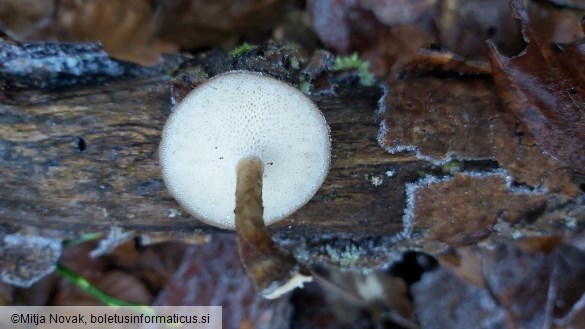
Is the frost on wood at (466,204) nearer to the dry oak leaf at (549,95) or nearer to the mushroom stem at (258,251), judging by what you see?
the dry oak leaf at (549,95)

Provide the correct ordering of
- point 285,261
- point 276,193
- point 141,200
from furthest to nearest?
point 141,200 → point 276,193 → point 285,261

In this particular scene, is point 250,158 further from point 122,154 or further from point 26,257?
point 26,257

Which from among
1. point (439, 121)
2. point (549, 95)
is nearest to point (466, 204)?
point (439, 121)

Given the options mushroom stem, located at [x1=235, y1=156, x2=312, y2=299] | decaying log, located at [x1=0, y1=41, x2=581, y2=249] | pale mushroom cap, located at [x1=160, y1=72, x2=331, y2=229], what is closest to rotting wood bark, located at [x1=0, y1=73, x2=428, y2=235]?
decaying log, located at [x1=0, y1=41, x2=581, y2=249]

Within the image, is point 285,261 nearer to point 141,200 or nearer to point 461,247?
point 141,200

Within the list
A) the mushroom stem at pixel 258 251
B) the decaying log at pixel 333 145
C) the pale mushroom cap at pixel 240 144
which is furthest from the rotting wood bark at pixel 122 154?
the mushroom stem at pixel 258 251

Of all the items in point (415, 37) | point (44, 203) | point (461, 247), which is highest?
point (415, 37)

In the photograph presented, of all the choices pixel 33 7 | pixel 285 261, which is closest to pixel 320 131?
pixel 285 261
